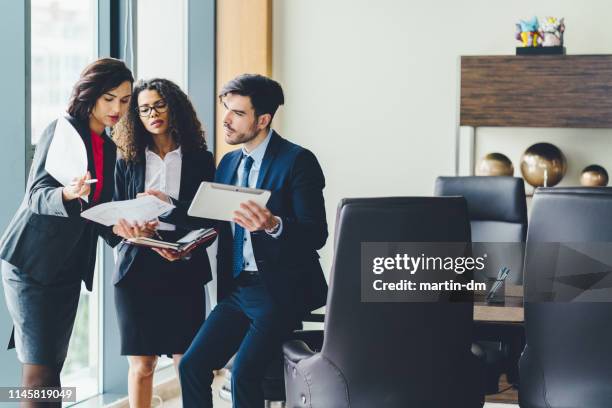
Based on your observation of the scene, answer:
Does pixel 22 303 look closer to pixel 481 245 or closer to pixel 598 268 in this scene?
pixel 598 268

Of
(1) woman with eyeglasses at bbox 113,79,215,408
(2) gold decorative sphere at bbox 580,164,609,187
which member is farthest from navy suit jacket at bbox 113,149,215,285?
(2) gold decorative sphere at bbox 580,164,609,187

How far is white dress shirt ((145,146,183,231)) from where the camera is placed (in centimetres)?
270

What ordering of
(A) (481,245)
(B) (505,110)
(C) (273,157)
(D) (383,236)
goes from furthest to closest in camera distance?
1. (B) (505,110)
2. (A) (481,245)
3. (C) (273,157)
4. (D) (383,236)

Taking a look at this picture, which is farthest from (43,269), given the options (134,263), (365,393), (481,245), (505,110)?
(505,110)

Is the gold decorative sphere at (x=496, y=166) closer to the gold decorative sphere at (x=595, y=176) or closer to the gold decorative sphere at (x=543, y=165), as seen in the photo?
the gold decorative sphere at (x=543, y=165)

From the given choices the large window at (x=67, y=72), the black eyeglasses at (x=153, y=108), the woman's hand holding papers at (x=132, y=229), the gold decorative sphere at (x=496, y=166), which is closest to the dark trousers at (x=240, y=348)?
the woman's hand holding papers at (x=132, y=229)

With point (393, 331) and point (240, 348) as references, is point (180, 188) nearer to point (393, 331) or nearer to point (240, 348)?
point (240, 348)

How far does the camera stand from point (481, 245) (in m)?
3.75

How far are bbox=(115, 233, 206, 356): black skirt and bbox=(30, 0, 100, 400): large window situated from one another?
0.81 m

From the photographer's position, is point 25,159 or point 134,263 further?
point 25,159

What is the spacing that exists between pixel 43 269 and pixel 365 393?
38.1 inches

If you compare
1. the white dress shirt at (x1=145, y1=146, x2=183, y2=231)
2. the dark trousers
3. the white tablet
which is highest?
the white dress shirt at (x1=145, y1=146, x2=183, y2=231)

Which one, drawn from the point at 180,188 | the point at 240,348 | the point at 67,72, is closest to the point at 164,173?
the point at 180,188
